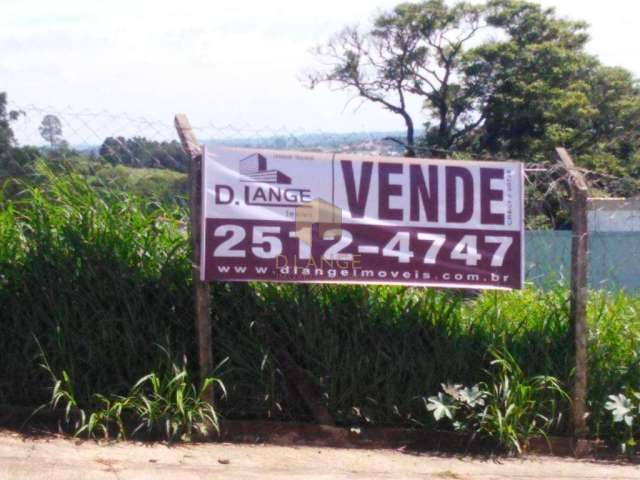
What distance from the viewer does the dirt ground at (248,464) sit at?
636 centimetres

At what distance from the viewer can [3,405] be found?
726cm

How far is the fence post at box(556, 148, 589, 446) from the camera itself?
298 inches

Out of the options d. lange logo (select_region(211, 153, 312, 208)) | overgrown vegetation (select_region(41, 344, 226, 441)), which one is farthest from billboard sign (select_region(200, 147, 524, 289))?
overgrown vegetation (select_region(41, 344, 226, 441))

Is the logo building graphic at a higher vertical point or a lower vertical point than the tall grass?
higher

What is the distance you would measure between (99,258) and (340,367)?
200 cm

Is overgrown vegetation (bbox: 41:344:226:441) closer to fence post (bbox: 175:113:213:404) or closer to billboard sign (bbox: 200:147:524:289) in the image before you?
fence post (bbox: 175:113:213:404)

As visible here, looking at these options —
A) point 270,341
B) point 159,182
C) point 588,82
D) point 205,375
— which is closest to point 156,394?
point 205,375

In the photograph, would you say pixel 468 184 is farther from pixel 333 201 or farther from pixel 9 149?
pixel 9 149

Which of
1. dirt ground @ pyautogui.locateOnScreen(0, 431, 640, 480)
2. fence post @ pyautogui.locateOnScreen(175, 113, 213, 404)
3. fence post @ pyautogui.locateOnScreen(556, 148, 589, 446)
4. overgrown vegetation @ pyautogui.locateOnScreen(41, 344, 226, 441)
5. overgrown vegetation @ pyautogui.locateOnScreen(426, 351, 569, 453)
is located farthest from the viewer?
fence post @ pyautogui.locateOnScreen(556, 148, 589, 446)

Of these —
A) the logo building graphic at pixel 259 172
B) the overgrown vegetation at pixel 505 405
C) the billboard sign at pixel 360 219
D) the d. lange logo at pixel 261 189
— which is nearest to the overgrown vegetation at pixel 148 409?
the billboard sign at pixel 360 219

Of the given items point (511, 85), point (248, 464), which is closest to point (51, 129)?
point (248, 464)

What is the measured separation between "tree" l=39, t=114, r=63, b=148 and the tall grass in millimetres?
314

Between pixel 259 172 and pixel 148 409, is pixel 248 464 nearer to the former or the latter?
pixel 148 409

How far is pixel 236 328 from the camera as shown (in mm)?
7684
